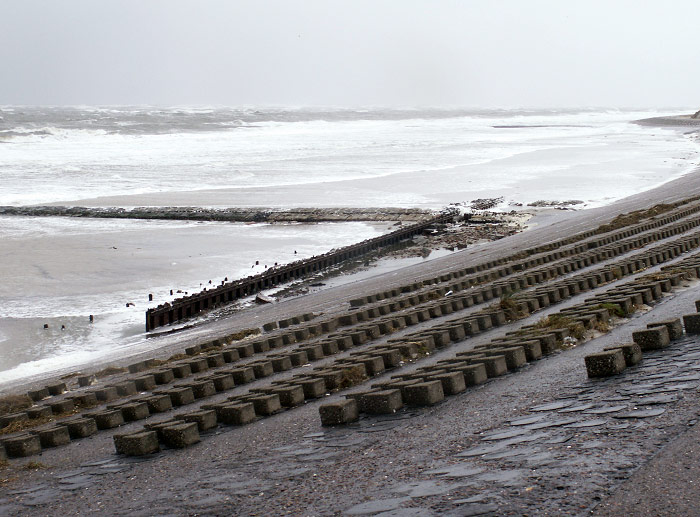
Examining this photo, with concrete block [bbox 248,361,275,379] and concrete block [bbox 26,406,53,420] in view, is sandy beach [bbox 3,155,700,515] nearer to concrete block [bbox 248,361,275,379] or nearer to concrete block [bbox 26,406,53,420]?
concrete block [bbox 26,406,53,420]

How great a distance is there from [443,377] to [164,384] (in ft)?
20.4

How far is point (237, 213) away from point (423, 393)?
37028mm

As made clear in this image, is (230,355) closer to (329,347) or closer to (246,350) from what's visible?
(246,350)

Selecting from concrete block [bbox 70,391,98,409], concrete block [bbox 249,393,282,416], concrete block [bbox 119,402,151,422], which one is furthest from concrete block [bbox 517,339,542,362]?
concrete block [bbox 70,391,98,409]

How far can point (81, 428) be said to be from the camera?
12391 mm

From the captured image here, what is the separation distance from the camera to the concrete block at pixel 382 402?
422 inches

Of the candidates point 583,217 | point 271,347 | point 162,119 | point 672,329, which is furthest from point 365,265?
point 162,119

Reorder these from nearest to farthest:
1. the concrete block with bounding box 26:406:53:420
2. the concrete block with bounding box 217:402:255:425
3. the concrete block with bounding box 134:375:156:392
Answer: the concrete block with bounding box 217:402:255:425
the concrete block with bounding box 26:406:53:420
the concrete block with bounding box 134:375:156:392

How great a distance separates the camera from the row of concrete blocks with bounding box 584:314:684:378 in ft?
34.8

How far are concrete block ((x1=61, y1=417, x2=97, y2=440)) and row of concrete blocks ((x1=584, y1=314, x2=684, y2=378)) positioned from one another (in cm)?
689

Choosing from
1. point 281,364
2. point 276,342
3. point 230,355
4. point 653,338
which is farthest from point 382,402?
point 276,342

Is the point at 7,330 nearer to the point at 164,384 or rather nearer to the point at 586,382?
the point at 164,384

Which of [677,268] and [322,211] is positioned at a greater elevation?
[322,211]

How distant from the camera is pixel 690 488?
6.62 metres
